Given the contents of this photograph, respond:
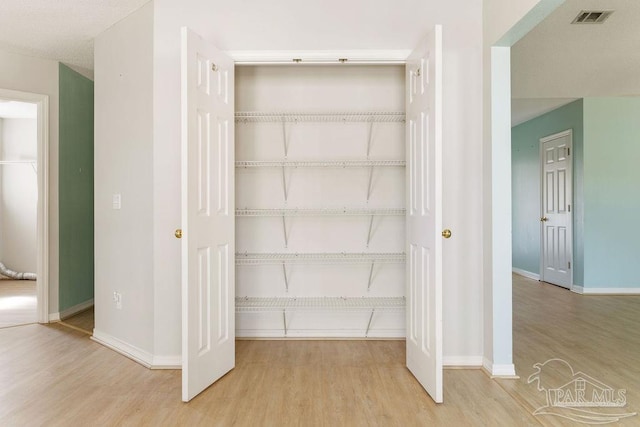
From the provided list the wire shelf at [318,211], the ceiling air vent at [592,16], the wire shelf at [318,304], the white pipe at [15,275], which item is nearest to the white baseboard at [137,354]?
the wire shelf at [318,304]

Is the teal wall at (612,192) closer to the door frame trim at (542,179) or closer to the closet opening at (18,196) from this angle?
the door frame trim at (542,179)

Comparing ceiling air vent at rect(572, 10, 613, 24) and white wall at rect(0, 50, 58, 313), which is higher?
ceiling air vent at rect(572, 10, 613, 24)

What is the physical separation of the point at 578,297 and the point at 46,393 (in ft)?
18.1

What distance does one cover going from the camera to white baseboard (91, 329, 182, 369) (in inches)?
109

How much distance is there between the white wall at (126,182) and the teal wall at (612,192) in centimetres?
524

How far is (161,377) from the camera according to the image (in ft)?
8.59

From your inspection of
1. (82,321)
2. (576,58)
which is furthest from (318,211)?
(576,58)

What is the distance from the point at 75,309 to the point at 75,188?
127 centimetres

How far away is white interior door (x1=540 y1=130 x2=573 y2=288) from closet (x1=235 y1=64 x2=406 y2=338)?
11.9 feet

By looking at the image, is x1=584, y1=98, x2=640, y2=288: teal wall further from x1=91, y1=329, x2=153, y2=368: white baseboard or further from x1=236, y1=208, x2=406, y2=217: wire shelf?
x1=91, y1=329, x2=153, y2=368: white baseboard

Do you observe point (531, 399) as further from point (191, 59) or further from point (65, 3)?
point (65, 3)

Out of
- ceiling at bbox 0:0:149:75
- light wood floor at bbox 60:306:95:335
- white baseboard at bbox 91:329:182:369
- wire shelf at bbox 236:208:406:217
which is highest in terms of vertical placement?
ceiling at bbox 0:0:149:75

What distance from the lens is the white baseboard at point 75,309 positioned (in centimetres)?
409

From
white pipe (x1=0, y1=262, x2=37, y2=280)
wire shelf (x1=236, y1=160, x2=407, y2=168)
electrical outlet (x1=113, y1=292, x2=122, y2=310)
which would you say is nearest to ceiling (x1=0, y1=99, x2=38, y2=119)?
white pipe (x1=0, y1=262, x2=37, y2=280)
